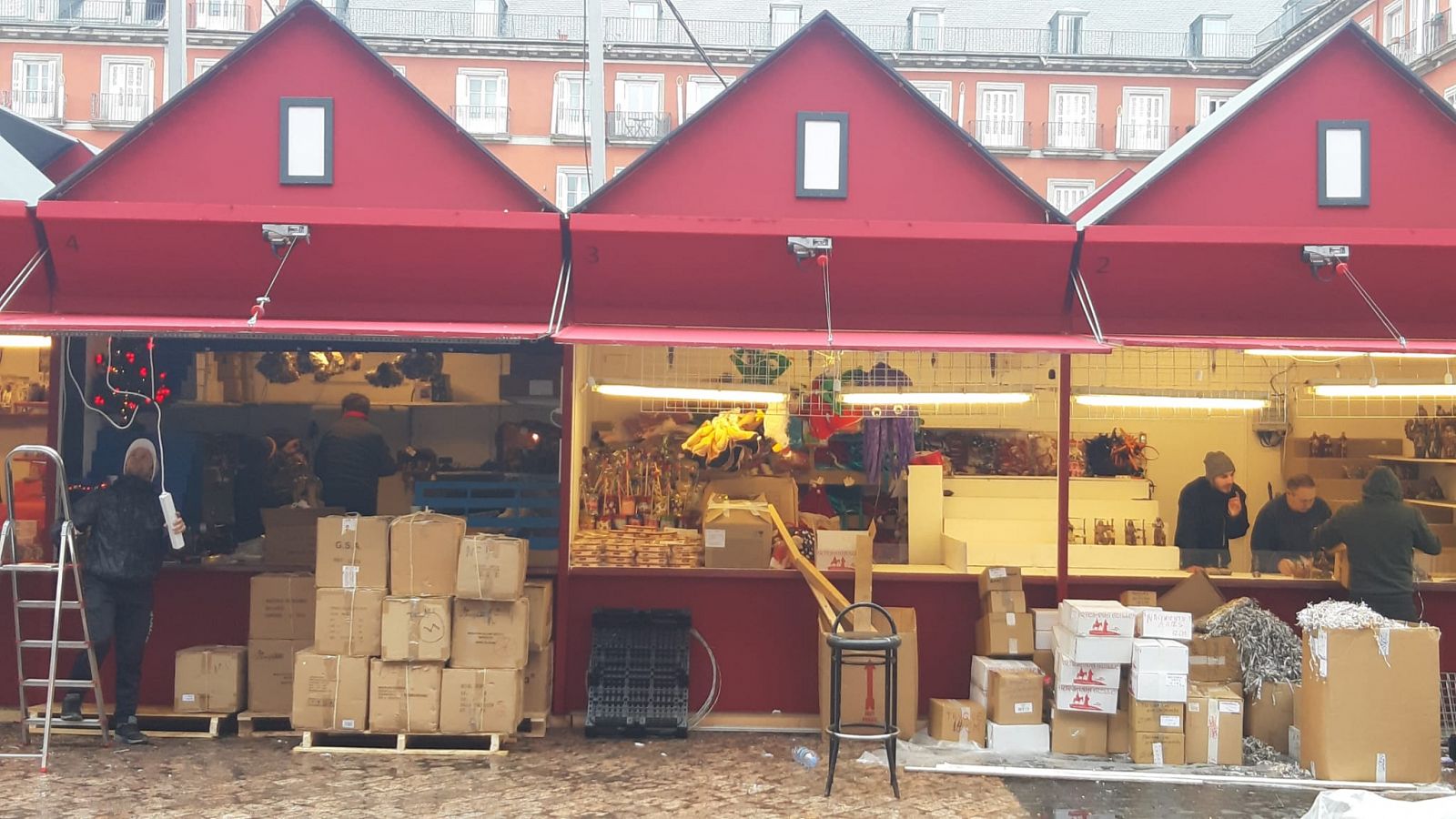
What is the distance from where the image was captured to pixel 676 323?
8.47 meters

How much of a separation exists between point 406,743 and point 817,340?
144 inches

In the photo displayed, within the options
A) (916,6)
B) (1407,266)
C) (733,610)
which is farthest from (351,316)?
(916,6)

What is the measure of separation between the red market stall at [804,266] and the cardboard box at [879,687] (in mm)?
525

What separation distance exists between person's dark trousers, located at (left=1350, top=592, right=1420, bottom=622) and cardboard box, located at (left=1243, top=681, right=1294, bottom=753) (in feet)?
2.87

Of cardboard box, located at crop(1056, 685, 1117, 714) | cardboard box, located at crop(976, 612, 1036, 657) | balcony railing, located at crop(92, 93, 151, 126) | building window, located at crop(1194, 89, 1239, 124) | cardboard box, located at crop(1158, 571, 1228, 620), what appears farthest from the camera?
building window, located at crop(1194, 89, 1239, 124)

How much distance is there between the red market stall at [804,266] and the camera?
27.0 feet

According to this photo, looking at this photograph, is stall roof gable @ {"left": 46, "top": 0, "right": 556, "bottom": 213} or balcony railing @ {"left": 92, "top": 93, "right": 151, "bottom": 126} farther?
balcony railing @ {"left": 92, "top": 93, "right": 151, "bottom": 126}

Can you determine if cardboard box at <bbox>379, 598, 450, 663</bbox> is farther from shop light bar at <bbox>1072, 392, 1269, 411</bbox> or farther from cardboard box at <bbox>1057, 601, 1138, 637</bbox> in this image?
shop light bar at <bbox>1072, 392, 1269, 411</bbox>

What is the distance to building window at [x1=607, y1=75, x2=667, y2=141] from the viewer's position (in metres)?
44.0

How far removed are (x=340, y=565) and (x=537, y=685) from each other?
151 cm

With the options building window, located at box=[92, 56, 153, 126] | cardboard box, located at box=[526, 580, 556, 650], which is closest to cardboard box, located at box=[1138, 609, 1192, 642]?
cardboard box, located at box=[526, 580, 556, 650]

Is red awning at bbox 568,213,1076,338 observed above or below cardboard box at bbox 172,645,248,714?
above

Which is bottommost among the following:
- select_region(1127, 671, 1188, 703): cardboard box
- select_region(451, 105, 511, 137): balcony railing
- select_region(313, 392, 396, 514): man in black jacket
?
select_region(1127, 671, 1188, 703): cardboard box

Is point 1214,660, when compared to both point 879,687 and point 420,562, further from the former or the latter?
point 420,562
